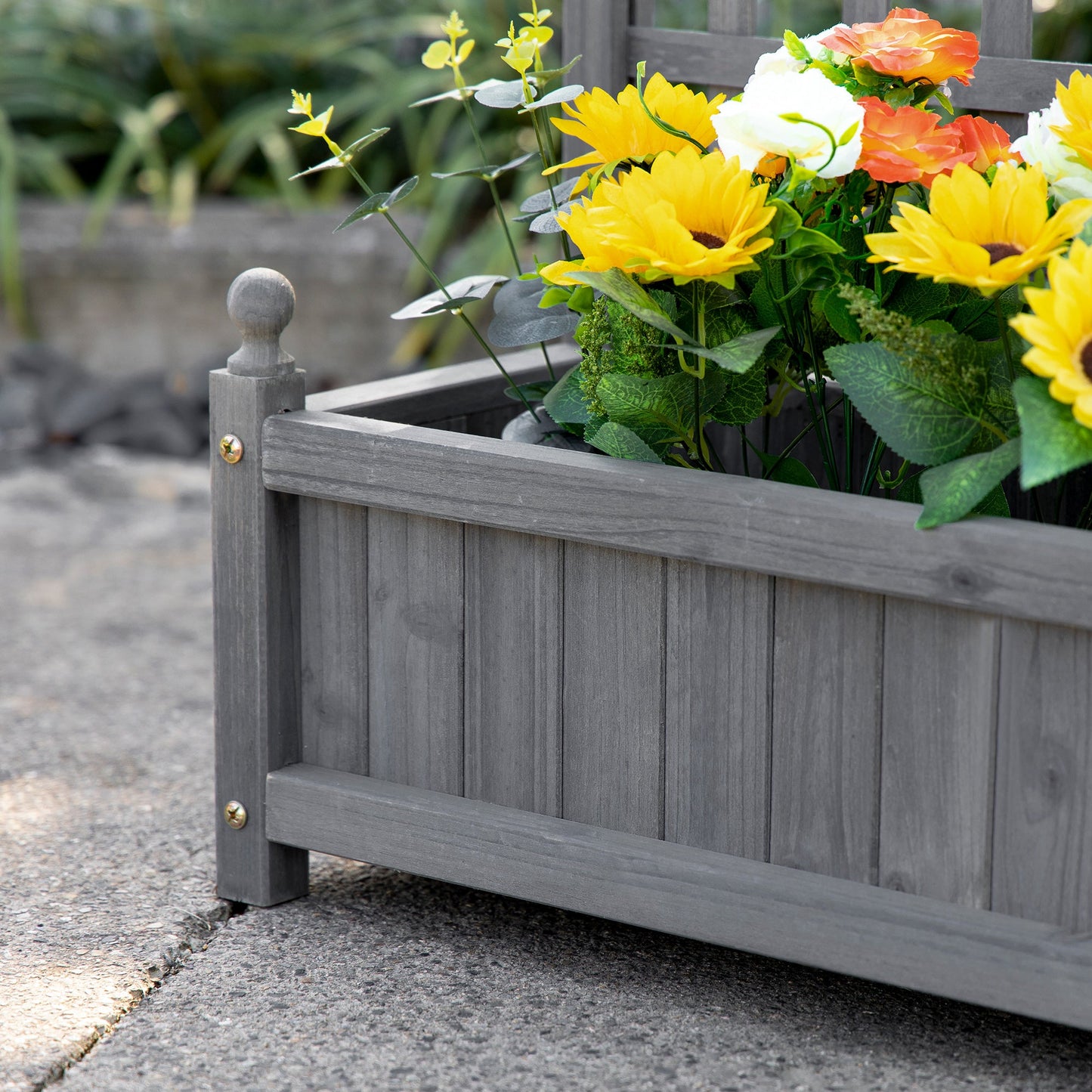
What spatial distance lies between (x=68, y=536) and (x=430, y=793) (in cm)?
182

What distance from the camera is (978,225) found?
1313 millimetres

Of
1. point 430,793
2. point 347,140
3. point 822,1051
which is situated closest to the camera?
point 822,1051

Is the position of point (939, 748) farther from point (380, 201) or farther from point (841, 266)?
point (380, 201)

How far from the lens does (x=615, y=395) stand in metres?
1.47

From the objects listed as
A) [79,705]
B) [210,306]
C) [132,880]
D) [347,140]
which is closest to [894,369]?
[132,880]

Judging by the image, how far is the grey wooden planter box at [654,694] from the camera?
1.32 meters

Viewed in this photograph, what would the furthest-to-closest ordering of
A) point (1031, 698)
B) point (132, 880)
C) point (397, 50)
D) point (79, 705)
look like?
point (397, 50) < point (79, 705) < point (132, 880) < point (1031, 698)

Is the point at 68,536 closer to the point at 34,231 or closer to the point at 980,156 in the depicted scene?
the point at 34,231

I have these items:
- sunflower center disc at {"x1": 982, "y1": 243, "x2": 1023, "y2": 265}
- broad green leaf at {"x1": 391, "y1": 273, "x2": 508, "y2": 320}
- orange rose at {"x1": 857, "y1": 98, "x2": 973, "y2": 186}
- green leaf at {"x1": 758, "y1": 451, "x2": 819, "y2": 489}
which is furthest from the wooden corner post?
sunflower center disc at {"x1": 982, "y1": 243, "x2": 1023, "y2": 265}

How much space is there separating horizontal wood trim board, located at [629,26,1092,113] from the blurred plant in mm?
1950

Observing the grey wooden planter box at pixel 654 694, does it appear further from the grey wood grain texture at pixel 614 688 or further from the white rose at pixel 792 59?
the white rose at pixel 792 59

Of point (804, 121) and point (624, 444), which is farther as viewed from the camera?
point (624, 444)

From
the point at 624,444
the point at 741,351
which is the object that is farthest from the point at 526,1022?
the point at 741,351

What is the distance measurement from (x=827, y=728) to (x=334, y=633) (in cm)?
52
